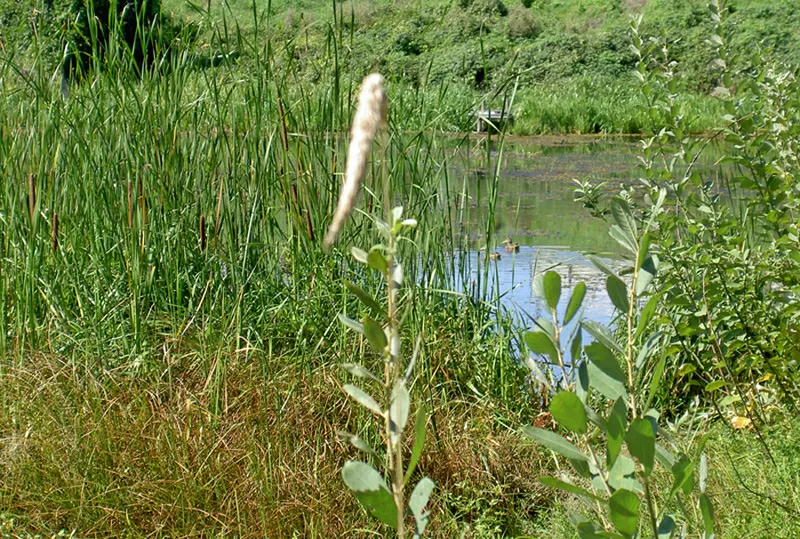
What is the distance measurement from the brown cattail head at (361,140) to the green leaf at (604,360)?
1.39ft

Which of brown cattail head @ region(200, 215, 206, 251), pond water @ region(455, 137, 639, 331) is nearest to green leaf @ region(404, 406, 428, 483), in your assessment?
pond water @ region(455, 137, 639, 331)

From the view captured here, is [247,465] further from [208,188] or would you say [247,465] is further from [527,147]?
[527,147]

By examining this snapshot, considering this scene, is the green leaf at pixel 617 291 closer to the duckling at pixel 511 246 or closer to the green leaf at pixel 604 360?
the green leaf at pixel 604 360

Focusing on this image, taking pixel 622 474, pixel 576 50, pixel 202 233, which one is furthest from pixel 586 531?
pixel 576 50

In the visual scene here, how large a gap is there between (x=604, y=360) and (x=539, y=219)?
19.7ft

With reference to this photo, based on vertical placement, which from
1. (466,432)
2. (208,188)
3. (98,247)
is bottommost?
(466,432)

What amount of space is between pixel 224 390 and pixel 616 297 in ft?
5.06

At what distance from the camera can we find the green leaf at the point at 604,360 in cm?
77

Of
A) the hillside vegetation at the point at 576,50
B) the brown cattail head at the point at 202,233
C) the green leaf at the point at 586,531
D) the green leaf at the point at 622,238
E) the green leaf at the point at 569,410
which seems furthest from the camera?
the hillside vegetation at the point at 576,50

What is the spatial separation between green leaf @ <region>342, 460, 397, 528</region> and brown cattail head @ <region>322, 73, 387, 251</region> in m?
0.26

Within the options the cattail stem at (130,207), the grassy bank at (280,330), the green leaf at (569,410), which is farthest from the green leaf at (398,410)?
the cattail stem at (130,207)

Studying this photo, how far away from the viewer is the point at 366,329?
62 centimetres

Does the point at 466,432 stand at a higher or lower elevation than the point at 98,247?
lower

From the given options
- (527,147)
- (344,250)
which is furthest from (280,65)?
(527,147)
